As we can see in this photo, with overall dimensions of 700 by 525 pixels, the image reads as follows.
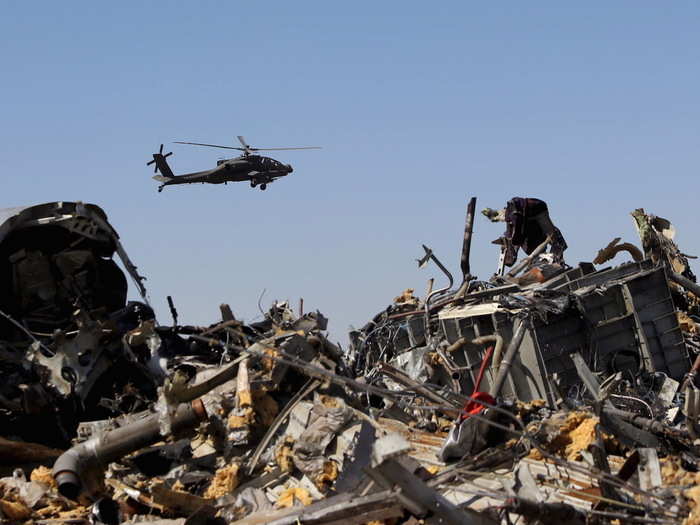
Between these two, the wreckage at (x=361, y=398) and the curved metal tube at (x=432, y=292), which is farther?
the curved metal tube at (x=432, y=292)

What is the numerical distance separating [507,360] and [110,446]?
541 centimetres

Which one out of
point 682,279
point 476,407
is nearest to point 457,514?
point 476,407

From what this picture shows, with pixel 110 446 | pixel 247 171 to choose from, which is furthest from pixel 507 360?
pixel 247 171

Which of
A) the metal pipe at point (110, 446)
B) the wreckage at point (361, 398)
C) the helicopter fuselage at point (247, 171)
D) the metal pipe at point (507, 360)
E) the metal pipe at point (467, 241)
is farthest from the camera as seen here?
the helicopter fuselage at point (247, 171)

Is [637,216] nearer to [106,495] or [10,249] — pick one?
[10,249]

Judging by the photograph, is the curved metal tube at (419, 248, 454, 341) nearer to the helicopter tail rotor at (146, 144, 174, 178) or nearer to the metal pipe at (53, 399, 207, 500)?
the metal pipe at (53, 399, 207, 500)

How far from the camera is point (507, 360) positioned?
500 inches

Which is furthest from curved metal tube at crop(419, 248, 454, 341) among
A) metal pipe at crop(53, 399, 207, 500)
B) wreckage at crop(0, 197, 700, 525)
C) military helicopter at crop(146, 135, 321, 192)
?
military helicopter at crop(146, 135, 321, 192)

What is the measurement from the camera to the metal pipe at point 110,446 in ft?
28.8

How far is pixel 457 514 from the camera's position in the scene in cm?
633

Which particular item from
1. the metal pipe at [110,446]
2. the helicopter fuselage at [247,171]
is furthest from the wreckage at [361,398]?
the helicopter fuselage at [247,171]

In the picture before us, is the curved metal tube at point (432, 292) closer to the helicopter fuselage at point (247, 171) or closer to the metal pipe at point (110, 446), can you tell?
the metal pipe at point (110, 446)

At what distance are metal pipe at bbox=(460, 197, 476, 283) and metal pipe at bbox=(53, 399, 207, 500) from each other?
Result: 7036 mm

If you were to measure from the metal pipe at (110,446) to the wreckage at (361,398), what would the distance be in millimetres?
20
